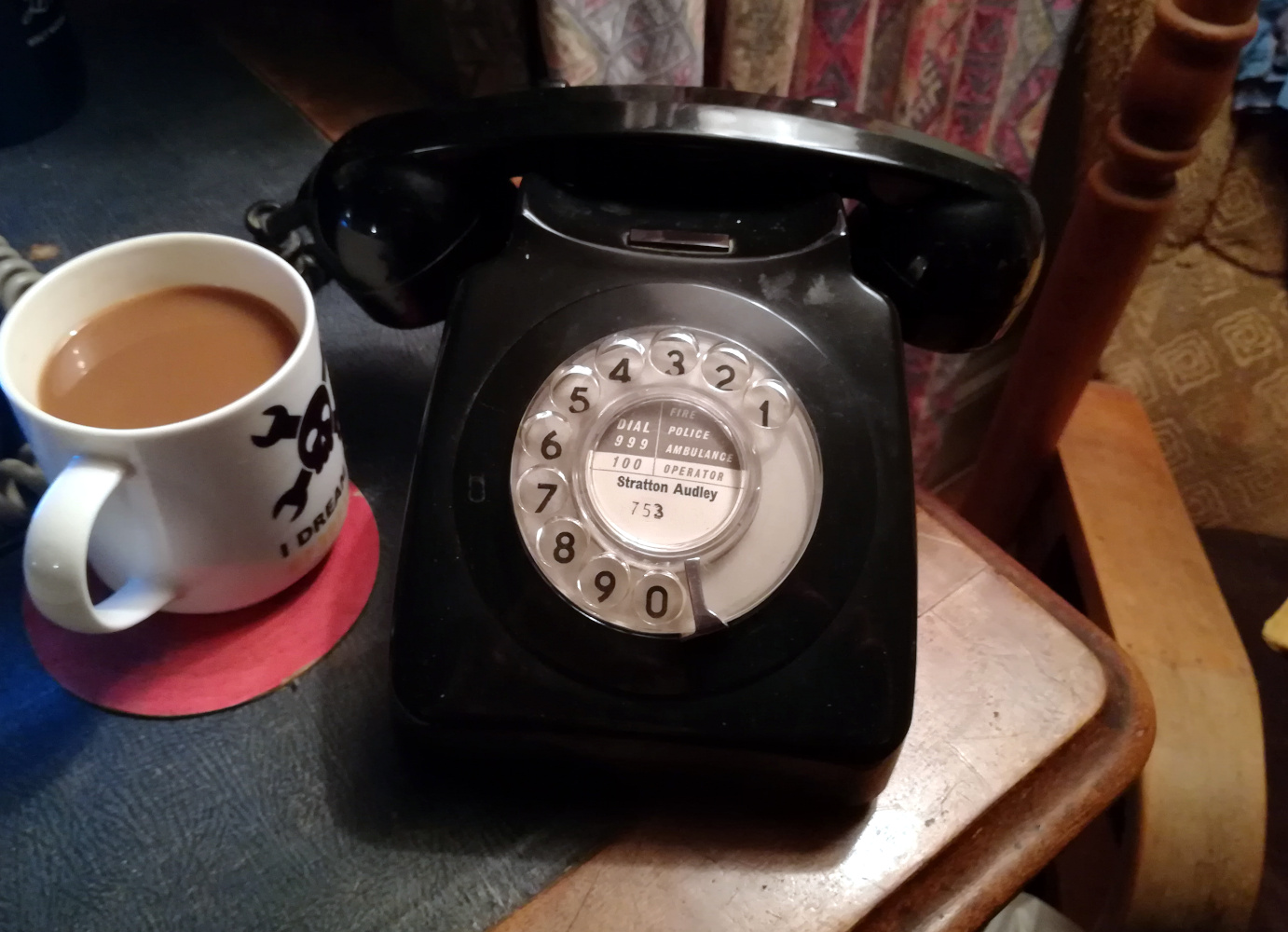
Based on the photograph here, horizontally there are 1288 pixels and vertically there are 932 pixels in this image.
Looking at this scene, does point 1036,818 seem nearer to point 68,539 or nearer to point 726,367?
point 726,367

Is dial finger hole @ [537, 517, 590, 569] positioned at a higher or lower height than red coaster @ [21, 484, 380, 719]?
higher

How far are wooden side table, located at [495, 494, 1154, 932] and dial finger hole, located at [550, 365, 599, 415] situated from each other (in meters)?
0.17

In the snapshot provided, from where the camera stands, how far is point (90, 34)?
2.68ft

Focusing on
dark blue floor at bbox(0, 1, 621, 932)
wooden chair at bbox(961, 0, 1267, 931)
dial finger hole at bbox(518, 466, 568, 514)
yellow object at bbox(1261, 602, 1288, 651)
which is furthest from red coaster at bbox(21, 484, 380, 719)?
yellow object at bbox(1261, 602, 1288, 651)

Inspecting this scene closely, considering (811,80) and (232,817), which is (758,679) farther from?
(811,80)

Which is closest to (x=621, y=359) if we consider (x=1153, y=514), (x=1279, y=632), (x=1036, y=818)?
(x=1036, y=818)

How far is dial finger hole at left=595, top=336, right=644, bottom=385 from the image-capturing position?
16.3 inches

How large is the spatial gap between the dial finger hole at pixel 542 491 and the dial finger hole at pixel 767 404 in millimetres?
82

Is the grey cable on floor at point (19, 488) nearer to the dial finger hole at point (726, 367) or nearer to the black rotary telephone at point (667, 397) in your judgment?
the black rotary telephone at point (667, 397)

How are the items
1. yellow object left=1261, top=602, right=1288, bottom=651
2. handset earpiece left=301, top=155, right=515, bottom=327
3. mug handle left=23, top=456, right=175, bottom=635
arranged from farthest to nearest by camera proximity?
yellow object left=1261, top=602, right=1288, bottom=651, handset earpiece left=301, top=155, right=515, bottom=327, mug handle left=23, top=456, right=175, bottom=635

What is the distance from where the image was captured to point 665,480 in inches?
15.5

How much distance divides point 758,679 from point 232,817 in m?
0.22

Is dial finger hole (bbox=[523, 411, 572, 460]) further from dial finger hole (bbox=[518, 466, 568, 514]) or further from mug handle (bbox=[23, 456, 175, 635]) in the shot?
mug handle (bbox=[23, 456, 175, 635])

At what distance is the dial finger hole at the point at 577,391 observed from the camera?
41 centimetres
